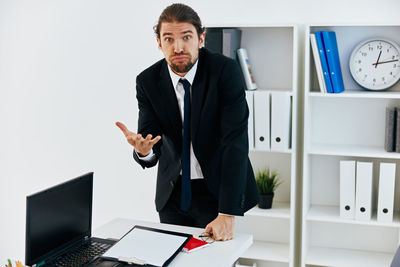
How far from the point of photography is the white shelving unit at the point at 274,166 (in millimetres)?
3145

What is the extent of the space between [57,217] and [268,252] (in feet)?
5.82

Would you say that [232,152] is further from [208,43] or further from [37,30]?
[37,30]

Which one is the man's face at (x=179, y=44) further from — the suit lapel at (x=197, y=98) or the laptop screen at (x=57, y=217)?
the laptop screen at (x=57, y=217)

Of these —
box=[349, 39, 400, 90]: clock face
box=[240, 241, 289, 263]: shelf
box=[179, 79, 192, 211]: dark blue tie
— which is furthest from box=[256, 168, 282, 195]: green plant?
box=[179, 79, 192, 211]: dark blue tie

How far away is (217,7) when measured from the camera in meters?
3.32

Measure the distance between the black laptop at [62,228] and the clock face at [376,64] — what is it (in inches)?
71.2

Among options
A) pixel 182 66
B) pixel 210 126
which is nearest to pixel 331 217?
pixel 210 126

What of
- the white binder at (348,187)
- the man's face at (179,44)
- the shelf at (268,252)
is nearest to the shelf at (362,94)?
the white binder at (348,187)

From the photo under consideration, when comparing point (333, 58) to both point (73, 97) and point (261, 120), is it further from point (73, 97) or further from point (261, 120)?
point (73, 97)

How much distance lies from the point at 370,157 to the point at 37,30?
7.83ft

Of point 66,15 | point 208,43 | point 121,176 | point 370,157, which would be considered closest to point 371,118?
point 370,157

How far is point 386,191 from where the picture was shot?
300 cm

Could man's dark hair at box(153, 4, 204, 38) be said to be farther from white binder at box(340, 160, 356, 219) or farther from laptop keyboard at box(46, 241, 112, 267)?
white binder at box(340, 160, 356, 219)

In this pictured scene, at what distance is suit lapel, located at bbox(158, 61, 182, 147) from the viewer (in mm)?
2244
